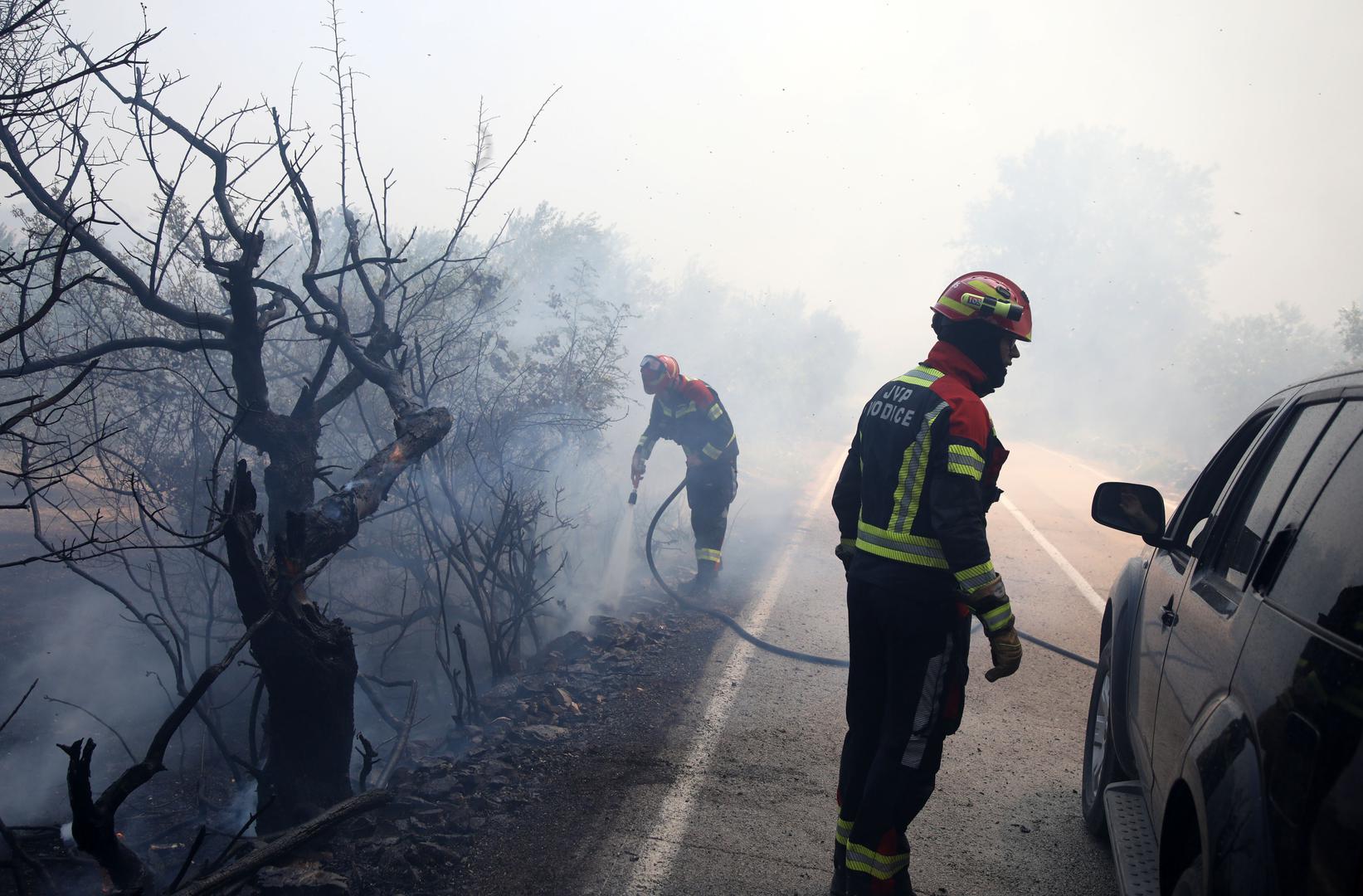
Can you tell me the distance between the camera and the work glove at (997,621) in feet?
9.87

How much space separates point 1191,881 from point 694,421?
7057 mm

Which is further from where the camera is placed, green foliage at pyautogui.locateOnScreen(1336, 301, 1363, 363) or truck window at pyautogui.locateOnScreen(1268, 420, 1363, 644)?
green foliage at pyautogui.locateOnScreen(1336, 301, 1363, 363)

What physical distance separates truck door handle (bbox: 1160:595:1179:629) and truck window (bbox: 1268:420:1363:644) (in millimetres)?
782

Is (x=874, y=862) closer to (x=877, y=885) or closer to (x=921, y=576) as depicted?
(x=877, y=885)

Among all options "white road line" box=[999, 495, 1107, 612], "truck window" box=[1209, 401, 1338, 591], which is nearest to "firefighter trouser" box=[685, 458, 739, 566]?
"white road line" box=[999, 495, 1107, 612]

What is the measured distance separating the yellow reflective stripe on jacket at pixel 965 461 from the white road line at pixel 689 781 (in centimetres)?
188

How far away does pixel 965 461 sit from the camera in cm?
306

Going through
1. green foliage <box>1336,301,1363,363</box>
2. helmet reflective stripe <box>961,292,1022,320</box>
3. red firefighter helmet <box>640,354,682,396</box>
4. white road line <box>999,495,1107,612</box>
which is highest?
green foliage <box>1336,301,1363,363</box>

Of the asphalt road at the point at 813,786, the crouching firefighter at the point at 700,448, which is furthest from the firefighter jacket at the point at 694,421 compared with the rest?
the asphalt road at the point at 813,786

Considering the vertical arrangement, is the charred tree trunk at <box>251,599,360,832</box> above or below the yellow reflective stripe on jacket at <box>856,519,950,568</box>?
below

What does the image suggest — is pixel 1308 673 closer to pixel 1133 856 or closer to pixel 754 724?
pixel 1133 856

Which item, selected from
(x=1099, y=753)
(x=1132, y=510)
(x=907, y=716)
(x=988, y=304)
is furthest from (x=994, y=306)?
(x=1099, y=753)

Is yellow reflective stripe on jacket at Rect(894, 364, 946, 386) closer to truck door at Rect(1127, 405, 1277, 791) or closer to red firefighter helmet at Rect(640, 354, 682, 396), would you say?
truck door at Rect(1127, 405, 1277, 791)

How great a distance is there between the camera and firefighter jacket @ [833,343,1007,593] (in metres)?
3.03
